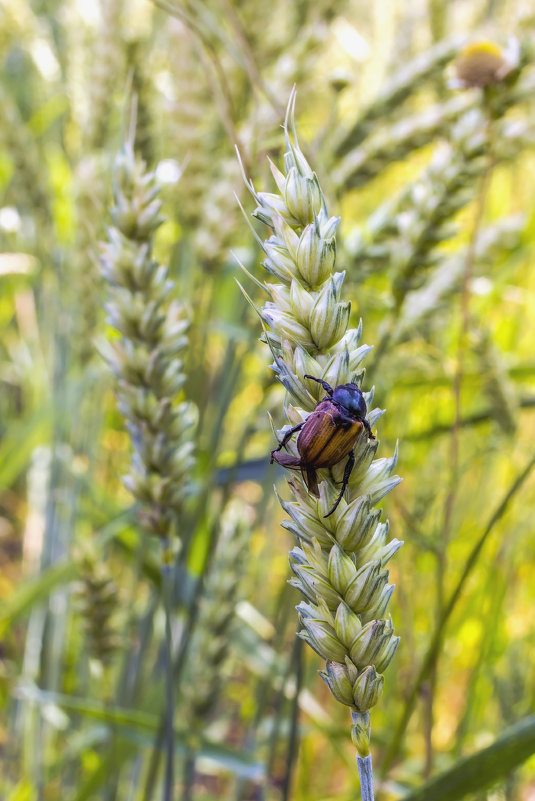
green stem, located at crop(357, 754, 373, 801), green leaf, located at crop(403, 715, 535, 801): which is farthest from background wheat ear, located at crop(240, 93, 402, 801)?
green leaf, located at crop(403, 715, 535, 801)

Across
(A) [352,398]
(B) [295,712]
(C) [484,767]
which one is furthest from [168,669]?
(A) [352,398]

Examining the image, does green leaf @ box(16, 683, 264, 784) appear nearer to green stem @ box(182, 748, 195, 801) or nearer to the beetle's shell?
green stem @ box(182, 748, 195, 801)

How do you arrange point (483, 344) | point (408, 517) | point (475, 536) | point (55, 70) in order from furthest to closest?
point (55, 70)
point (475, 536)
point (483, 344)
point (408, 517)

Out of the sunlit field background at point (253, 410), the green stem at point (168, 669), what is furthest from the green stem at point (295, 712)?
the green stem at point (168, 669)

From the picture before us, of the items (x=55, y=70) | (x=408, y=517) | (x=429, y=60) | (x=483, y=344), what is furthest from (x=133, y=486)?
(x=55, y=70)

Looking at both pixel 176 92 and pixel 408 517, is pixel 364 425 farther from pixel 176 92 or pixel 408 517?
pixel 176 92

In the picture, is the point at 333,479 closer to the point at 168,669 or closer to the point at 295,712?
the point at 168,669

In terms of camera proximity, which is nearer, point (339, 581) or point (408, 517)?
point (339, 581)
